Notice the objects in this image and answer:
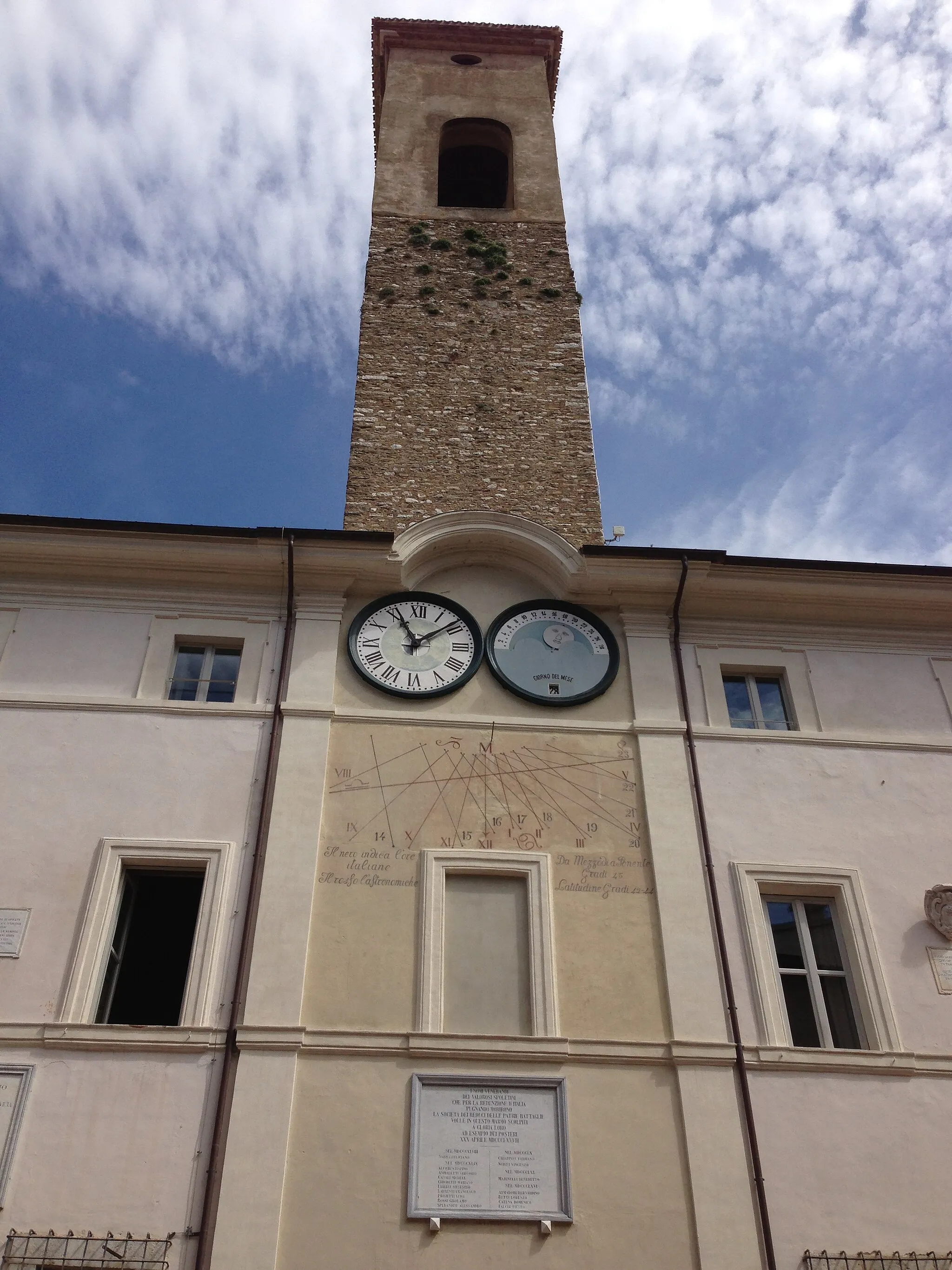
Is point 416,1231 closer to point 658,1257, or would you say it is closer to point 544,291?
point 658,1257

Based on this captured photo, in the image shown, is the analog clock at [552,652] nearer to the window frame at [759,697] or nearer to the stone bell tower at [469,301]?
the window frame at [759,697]

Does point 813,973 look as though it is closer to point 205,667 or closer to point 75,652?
point 205,667

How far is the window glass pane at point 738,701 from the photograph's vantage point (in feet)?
34.5

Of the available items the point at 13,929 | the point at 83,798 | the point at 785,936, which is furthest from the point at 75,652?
the point at 785,936

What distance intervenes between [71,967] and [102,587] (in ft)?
12.1

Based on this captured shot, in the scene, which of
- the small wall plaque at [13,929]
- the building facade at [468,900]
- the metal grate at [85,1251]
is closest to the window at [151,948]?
the building facade at [468,900]

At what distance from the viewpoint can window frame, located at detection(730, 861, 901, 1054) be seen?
857 centimetres

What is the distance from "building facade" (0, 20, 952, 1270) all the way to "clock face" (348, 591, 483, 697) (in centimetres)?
4

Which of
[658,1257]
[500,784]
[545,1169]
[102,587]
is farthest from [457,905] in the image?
[102,587]

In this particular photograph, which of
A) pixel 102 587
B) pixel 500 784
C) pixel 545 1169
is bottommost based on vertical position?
pixel 545 1169

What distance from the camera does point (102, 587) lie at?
1071 centimetres

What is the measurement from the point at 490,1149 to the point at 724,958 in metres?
2.26

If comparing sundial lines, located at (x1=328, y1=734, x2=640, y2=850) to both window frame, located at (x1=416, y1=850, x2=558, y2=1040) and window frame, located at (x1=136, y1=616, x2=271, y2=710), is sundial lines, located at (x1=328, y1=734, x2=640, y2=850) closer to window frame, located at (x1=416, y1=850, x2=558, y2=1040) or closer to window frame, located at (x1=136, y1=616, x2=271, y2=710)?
window frame, located at (x1=416, y1=850, x2=558, y2=1040)

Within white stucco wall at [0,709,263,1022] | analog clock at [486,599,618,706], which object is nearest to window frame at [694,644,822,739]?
analog clock at [486,599,618,706]
